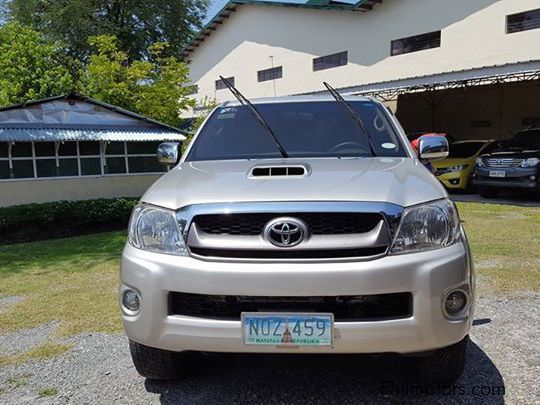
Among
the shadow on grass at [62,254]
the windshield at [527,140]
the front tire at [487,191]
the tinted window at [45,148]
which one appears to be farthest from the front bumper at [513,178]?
the tinted window at [45,148]

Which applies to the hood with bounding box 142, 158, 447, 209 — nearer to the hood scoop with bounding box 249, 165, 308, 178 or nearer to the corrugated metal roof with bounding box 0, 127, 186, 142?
the hood scoop with bounding box 249, 165, 308, 178

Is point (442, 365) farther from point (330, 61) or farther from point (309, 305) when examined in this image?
point (330, 61)

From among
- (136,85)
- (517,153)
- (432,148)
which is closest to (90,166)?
(136,85)

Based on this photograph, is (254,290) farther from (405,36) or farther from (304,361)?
(405,36)

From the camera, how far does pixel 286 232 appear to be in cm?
239

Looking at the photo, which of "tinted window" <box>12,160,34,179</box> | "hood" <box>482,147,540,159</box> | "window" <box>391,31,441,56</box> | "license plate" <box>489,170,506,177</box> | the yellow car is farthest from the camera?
"window" <box>391,31,441,56</box>

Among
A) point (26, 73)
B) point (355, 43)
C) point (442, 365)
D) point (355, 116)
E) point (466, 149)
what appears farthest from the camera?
point (355, 43)

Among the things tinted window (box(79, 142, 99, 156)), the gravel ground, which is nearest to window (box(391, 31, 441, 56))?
tinted window (box(79, 142, 99, 156))

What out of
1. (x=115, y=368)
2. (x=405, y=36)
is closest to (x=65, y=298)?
(x=115, y=368)

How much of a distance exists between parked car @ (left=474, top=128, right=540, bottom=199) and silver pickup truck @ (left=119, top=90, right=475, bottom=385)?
10.3m

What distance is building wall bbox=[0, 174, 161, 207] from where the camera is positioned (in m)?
13.6

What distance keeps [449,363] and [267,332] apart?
1100mm

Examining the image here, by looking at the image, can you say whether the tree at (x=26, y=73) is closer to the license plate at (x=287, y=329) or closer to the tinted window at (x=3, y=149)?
the tinted window at (x=3, y=149)

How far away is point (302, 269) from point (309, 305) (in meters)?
0.21
